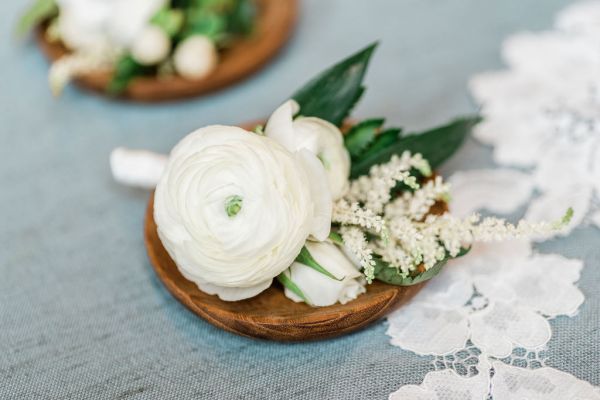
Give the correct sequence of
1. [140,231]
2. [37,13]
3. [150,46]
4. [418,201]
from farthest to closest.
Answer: [37,13] < [150,46] < [140,231] < [418,201]

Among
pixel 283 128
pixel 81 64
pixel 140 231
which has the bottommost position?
pixel 140 231

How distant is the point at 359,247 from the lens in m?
0.59

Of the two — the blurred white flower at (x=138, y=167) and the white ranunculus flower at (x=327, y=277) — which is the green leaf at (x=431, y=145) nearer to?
the white ranunculus flower at (x=327, y=277)

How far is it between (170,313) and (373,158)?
268 millimetres

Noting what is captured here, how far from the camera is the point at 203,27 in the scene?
3.07 ft

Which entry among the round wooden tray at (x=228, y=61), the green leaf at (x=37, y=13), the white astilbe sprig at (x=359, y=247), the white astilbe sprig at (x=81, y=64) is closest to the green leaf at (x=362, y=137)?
the white astilbe sprig at (x=359, y=247)

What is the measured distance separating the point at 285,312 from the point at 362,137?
209 mm

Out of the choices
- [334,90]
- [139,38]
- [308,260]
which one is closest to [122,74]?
[139,38]

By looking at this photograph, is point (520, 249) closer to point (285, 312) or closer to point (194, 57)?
point (285, 312)

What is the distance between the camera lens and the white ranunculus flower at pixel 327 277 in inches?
23.5

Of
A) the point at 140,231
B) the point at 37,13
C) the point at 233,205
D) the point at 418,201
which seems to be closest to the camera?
the point at 233,205

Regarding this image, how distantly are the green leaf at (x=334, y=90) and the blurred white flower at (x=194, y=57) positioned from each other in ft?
0.84

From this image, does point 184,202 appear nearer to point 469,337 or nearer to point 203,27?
point 469,337

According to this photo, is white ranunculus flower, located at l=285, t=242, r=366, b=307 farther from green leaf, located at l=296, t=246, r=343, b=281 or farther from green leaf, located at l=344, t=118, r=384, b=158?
green leaf, located at l=344, t=118, r=384, b=158
